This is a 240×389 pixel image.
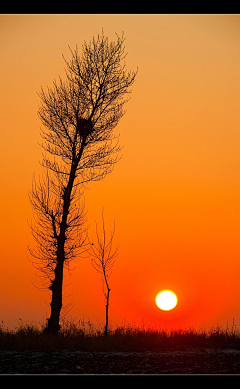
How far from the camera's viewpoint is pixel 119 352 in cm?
1209

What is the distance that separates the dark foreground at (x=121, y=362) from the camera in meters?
9.49

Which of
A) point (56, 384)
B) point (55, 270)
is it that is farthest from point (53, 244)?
point (56, 384)

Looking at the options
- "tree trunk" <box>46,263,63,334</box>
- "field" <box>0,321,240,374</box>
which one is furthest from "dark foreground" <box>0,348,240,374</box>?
"tree trunk" <box>46,263,63,334</box>

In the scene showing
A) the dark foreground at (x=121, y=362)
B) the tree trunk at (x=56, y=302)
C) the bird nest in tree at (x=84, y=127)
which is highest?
the bird nest in tree at (x=84, y=127)

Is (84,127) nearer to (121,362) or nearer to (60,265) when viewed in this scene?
(60,265)

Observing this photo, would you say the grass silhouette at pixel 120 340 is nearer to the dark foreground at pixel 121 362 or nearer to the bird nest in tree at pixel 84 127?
the dark foreground at pixel 121 362

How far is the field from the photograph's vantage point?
970 centimetres

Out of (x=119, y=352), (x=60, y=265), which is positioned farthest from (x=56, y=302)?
(x=119, y=352)

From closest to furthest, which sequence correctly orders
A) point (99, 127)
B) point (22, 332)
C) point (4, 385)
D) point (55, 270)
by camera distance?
point (4, 385), point (22, 332), point (55, 270), point (99, 127)

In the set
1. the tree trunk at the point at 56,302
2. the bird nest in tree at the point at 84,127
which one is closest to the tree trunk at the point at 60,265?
the tree trunk at the point at 56,302

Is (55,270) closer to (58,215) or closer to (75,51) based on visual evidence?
(58,215)

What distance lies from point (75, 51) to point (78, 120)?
262cm

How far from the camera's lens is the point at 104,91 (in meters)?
17.9

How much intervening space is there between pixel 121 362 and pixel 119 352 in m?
1.69
